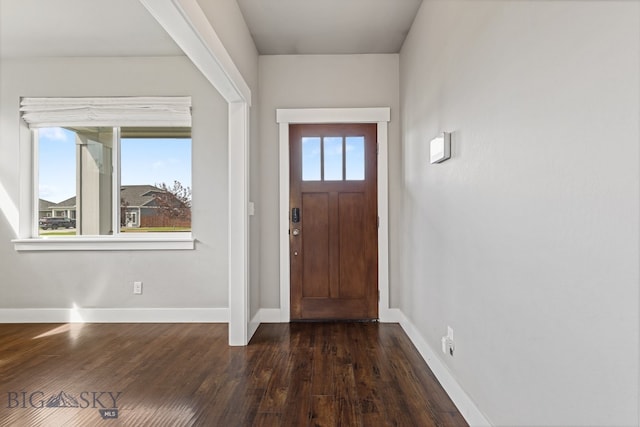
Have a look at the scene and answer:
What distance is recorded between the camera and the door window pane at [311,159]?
3.93m

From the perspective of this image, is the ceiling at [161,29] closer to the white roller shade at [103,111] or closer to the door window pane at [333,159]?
the white roller shade at [103,111]

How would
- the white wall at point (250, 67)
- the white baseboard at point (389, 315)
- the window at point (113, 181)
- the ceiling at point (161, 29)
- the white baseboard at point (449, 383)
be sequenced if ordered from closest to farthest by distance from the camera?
the white baseboard at point (449, 383) → the white wall at point (250, 67) → the ceiling at point (161, 29) → the white baseboard at point (389, 315) → the window at point (113, 181)

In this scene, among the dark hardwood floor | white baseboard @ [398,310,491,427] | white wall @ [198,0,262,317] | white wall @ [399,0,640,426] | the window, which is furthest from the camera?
the window

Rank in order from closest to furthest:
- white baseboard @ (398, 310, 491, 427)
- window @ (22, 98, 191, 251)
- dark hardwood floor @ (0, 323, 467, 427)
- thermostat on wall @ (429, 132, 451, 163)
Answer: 1. white baseboard @ (398, 310, 491, 427)
2. dark hardwood floor @ (0, 323, 467, 427)
3. thermostat on wall @ (429, 132, 451, 163)
4. window @ (22, 98, 191, 251)

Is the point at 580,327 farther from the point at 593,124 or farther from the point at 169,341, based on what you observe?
the point at 169,341

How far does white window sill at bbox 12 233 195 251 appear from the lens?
12.7 ft

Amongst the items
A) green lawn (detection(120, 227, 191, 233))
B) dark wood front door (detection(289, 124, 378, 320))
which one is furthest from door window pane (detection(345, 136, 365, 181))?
green lawn (detection(120, 227, 191, 233))

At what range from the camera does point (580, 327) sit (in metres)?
1.12

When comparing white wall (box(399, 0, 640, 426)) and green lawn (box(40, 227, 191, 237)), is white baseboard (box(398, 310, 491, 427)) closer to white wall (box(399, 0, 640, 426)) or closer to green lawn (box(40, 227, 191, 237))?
white wall (box(399, 0, 640, 426))

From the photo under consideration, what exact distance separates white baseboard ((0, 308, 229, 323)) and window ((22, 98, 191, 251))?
76 centimetres

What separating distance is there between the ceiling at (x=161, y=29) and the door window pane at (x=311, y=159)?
0.90 meters

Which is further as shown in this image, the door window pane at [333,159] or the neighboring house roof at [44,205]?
the neighboring house roof at [44,205]

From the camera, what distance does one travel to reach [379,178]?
12.7ft

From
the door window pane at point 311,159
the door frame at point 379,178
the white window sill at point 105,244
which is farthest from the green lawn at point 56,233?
the door window pane at point 311,159
